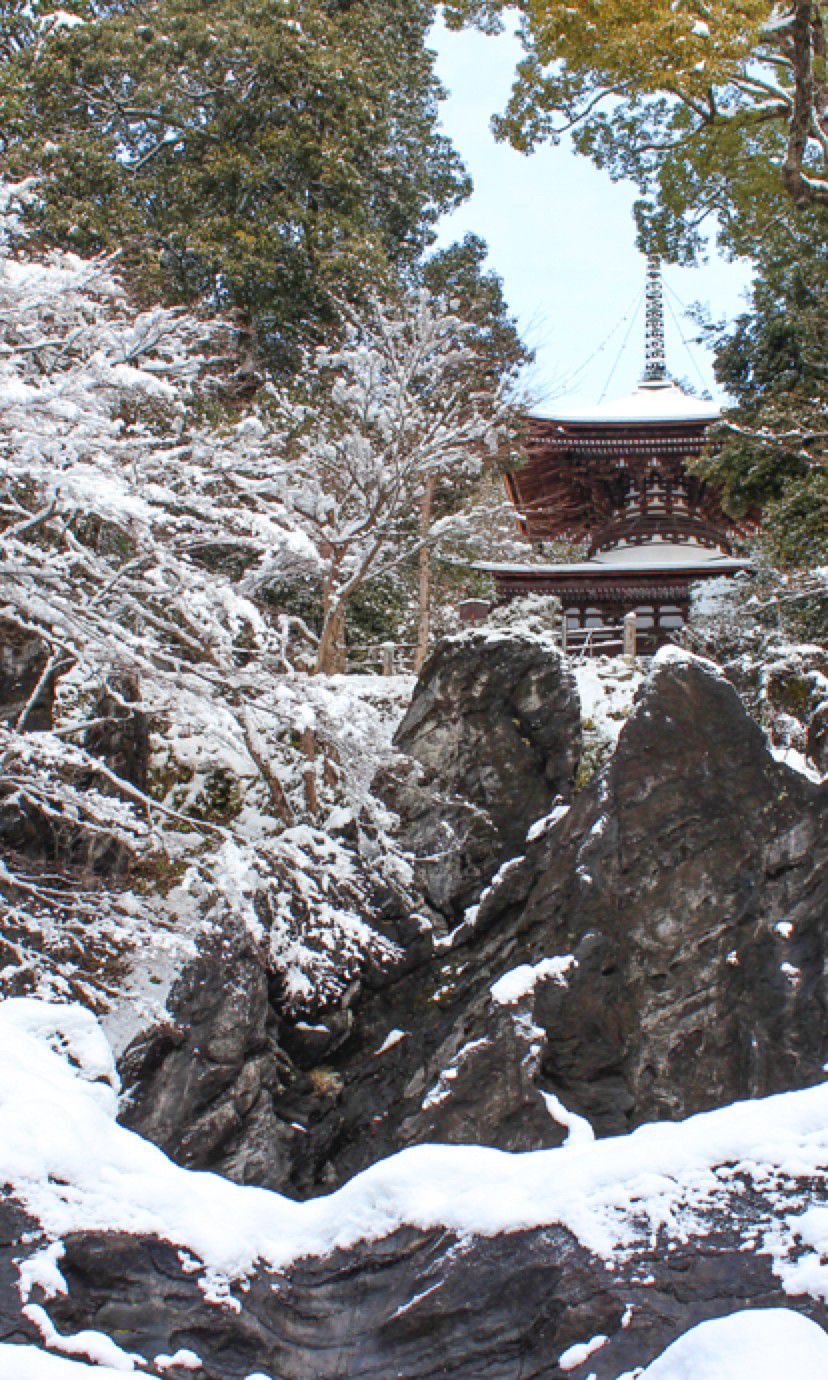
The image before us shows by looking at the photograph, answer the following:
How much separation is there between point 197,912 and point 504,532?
1305 centimetres

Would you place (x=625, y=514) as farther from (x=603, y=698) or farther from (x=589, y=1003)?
(x=589, y=1003)

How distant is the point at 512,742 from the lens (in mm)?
10656

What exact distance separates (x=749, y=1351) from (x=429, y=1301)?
723mm

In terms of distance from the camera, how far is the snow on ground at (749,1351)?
193 centimetres

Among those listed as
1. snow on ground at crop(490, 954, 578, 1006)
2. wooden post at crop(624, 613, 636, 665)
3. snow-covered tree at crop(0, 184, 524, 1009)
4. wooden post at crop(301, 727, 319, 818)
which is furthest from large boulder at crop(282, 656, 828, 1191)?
wooden post at crop(624, 613, 636, 665)

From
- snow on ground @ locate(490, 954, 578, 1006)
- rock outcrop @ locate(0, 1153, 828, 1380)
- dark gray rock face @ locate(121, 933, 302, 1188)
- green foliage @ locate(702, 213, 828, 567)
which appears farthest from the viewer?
green foliage @ locate(702, 213, 828, 567)

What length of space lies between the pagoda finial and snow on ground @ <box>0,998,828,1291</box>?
24824mm

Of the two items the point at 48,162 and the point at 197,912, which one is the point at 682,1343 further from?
the point at 48,162

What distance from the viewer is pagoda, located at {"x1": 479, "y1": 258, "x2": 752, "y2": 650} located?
1928 centimetres

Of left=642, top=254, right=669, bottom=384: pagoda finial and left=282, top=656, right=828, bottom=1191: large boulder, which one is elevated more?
left=642, top=254, right=669, bottom=384: pagoda finial

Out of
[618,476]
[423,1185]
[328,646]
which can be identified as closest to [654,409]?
[618,476]

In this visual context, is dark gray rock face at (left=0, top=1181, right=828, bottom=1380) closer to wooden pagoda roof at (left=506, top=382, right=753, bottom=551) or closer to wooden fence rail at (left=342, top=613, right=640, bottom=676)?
wooden fence rail at (left=342, top=613, right=640, bottom=676)

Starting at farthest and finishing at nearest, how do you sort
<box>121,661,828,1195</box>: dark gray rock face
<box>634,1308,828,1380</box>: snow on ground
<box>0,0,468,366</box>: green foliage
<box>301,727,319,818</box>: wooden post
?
<box>0,0,468,366</box>: green foliage → <box>301,727,319,818</box>: wooden post → <box>121,661,828,1195</box>: dark gray rock face → <box>634,1308,828,1380</box>: snow on ground

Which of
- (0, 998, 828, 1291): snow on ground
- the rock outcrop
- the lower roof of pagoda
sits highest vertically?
the lower roof of pagoda
